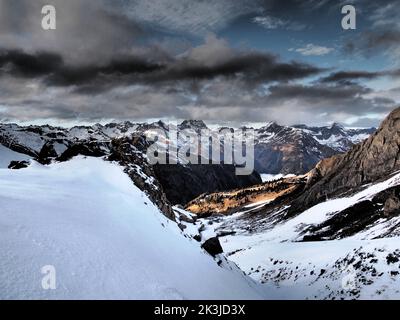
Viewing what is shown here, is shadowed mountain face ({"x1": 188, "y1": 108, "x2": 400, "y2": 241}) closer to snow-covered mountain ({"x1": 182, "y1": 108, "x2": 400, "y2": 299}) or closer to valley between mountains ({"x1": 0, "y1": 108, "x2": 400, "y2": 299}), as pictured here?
snow-covered mountain ({"x1": 182, "y1": 108, "x2": 400, "y2": 299})

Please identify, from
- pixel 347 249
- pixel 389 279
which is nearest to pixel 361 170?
pixel 347 249

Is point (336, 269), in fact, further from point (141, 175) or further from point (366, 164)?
point (366, 164)

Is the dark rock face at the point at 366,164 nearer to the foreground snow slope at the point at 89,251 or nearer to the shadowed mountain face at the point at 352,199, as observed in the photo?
the shadowed mountain face at the point at 352,199

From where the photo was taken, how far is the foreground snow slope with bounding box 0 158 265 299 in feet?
37.3

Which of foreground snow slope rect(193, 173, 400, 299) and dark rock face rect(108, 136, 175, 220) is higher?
dark rock face rect(108, 136, 175, 220)

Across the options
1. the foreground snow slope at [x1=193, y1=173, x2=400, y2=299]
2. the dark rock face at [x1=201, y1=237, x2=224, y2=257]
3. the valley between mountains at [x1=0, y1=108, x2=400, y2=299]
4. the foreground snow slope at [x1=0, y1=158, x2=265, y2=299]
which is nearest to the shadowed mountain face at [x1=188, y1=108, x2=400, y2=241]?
the foreground snow slope at [x1=193, y1=173, x2=400, y2=299]

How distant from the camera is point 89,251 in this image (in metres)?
14.3

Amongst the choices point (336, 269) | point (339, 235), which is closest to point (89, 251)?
point (336, 269)

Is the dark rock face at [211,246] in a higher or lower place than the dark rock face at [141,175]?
lower

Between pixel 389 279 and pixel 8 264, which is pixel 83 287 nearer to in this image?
pixel 8 264

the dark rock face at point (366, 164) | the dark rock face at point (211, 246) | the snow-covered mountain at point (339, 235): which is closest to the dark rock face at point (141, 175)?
the snow-covered mountain at point (339, 235)

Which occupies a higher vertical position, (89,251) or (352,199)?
(89,251)

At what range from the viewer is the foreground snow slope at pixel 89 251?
447 inches
